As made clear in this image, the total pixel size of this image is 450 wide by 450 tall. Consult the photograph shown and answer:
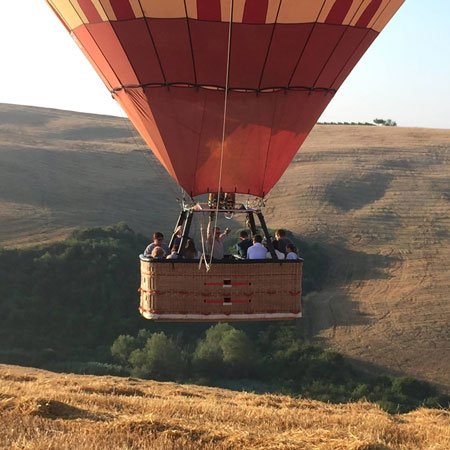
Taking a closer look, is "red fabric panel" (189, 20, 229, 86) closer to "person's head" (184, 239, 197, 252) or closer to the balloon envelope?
the balloon envelope

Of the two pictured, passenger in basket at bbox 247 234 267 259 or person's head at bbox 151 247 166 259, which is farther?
passenger in basket at bbox 247 234 267 259

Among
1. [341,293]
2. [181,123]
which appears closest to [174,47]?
[181,123]

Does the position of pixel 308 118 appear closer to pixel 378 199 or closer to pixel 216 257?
pixel 216 257

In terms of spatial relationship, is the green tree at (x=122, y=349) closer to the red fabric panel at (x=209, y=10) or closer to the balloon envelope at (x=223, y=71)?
the balloon envelope at (x=223, y=71)

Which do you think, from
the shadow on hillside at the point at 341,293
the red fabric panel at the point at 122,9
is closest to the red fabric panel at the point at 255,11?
the red fabric panel at the point at 122,9

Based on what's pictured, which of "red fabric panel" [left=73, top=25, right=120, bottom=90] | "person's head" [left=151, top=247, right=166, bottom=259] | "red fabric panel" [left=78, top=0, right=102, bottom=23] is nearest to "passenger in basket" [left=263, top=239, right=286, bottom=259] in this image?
"person's head" [left=151, top=247, right=166, bottom=259]

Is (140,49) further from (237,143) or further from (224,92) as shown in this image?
(237,143)

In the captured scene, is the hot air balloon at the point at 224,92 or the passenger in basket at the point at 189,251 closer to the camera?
the hot air balloon at the point at 224,92
